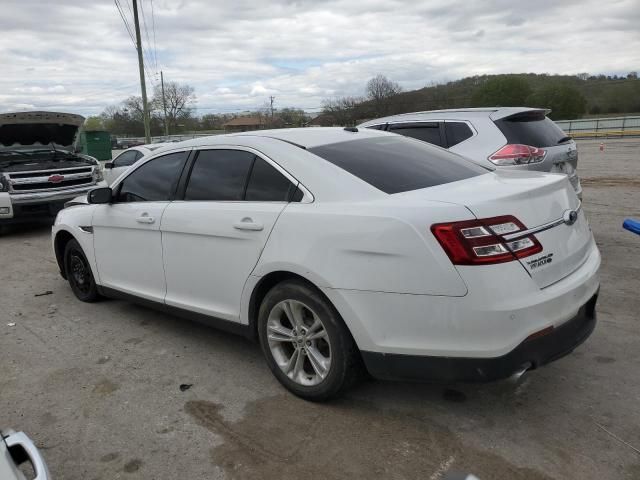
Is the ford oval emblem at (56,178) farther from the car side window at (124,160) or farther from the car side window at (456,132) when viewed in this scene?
the car side window at (456,132)

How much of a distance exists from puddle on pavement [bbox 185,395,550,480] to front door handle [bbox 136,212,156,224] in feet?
4.99

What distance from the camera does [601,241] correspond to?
682 cm

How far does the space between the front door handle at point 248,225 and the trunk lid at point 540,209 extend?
0.94m

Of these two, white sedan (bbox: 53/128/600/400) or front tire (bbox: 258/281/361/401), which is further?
front tire (bbox: 258/281/361/401)

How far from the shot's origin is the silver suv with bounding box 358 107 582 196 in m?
5.96

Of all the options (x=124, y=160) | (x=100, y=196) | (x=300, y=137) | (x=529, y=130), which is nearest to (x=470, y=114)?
(x=529, y=130)

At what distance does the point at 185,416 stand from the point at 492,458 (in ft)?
5.70

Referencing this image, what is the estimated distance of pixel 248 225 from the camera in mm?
3359

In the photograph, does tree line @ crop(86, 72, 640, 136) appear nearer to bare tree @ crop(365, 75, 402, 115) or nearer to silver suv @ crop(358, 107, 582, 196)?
bare tree @ crop(365, 75, 402, 115)

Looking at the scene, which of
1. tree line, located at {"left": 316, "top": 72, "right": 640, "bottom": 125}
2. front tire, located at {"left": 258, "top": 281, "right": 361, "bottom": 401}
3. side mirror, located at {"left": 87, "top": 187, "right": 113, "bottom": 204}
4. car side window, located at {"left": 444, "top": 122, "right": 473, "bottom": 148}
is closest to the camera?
front tire, located at {"left": 258, "top": 281, "right": 361, "bottom": 401}

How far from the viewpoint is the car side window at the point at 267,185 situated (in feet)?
10.8

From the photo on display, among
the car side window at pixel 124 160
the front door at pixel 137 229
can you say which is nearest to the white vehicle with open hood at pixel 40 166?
the car side window at pixel 124 160

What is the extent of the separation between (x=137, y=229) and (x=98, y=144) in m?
32.6

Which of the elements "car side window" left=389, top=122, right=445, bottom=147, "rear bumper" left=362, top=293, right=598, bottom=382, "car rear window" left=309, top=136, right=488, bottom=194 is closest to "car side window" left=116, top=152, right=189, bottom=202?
"car rear window" left=309, top=136, right=488, bottom=194
